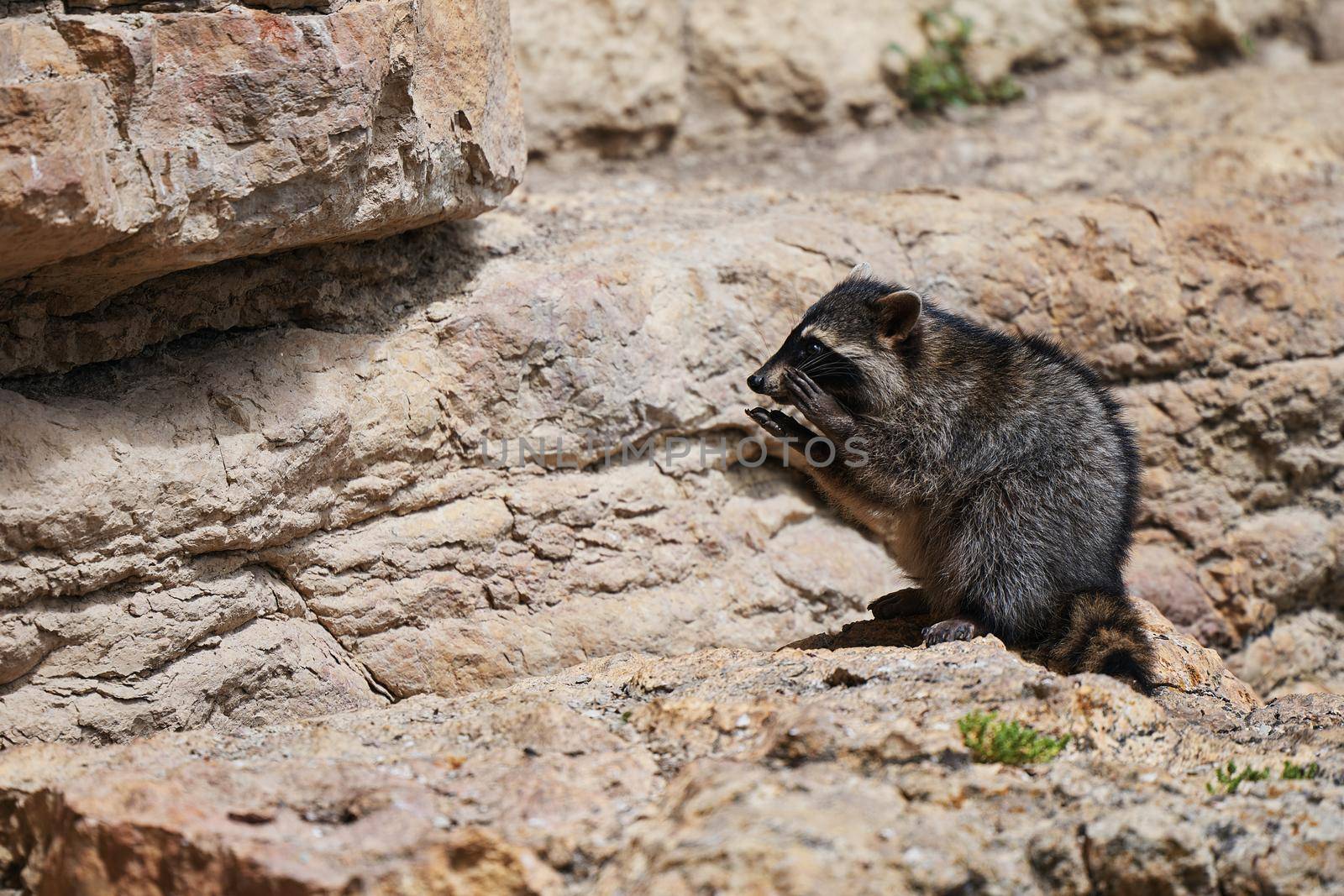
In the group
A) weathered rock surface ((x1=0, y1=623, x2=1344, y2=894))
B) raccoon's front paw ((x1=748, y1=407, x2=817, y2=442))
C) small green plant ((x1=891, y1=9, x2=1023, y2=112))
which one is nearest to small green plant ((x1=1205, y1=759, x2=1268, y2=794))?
weathered rock surface ((x1=0, y1=623, x2=1344, y2=894))

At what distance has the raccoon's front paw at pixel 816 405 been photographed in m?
5.17

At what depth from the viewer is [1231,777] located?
3805 mm

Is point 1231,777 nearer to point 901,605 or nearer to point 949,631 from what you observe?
point 949,631

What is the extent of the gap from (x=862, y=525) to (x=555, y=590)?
1.81 metres

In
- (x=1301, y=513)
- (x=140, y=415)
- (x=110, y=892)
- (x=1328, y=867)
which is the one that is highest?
(x=140, y=415)

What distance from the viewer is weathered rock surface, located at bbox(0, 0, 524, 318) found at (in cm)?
361

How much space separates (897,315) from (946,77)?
175 inches

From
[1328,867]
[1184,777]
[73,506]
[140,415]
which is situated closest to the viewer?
[1328,867]

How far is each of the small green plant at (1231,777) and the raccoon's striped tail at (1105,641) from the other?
1.88ft

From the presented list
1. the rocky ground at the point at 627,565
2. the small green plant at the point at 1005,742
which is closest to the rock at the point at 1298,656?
the rocky ground at the point at 627,565

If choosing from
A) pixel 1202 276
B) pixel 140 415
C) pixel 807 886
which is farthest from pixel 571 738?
pixel 1202 276

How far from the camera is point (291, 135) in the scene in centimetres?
430

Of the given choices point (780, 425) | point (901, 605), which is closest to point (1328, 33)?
point (901, 605)

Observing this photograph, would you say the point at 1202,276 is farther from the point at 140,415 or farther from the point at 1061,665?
the point at 140,415
